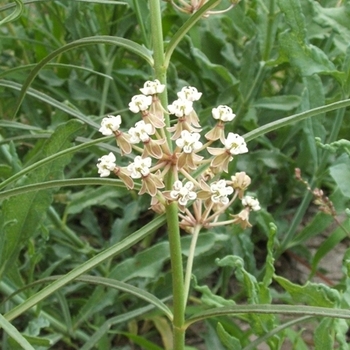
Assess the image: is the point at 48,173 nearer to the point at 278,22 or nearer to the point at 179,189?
the point at 179,189

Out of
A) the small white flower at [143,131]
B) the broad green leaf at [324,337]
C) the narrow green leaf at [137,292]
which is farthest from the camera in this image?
the broad green leaf at [324,337]

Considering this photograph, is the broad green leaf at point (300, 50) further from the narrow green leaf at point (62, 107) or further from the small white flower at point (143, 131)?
the small white flower at point (143, 131)

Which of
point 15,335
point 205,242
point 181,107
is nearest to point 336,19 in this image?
point 205,242

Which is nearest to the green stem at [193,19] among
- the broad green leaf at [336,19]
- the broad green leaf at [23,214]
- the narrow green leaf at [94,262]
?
the narrow green leaf at [94,262]

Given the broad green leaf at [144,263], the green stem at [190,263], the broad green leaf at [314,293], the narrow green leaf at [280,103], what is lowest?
the broad green leaf at [144,263]

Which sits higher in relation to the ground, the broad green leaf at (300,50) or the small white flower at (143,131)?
the small white flower at (143,131)

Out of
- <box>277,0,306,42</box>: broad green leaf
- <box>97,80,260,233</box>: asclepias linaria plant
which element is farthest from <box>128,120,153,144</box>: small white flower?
<box>277,0,306,42</box>: broad green leaf

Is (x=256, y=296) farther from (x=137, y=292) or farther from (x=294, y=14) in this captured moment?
(x=294, y=14)
